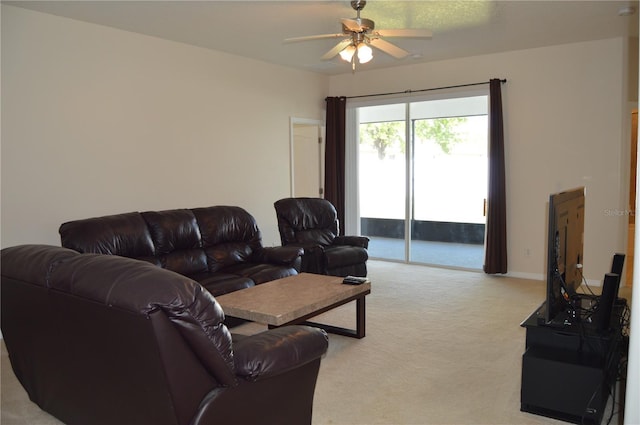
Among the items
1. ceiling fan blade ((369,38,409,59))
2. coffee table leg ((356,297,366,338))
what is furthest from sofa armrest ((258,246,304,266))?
ceiling fan blade ((369,38,409,59))

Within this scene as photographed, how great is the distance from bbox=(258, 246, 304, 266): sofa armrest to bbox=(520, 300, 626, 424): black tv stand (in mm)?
2421

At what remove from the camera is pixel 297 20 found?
474 cm

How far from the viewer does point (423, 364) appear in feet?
11.5

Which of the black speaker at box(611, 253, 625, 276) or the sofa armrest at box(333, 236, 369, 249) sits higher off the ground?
the black speaker at box(611, 253, 625, 276)

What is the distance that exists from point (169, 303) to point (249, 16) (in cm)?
359

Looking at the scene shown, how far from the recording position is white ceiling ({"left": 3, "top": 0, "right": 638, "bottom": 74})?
429 centimetres

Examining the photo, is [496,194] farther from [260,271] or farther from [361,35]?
[260,271]

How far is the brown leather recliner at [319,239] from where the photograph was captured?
5441 mm

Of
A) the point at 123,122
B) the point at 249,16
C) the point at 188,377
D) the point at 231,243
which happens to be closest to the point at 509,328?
the point at 231,243

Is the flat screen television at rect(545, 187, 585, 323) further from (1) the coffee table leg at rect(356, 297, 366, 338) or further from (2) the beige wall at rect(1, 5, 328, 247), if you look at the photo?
(2) the beige wall at rect(1, 5, 328, 247)

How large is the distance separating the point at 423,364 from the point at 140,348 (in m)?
2.26

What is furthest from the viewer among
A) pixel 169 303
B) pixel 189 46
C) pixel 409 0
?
pixel 189 46

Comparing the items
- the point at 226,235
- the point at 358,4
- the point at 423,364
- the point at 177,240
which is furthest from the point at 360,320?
the point at 358,4

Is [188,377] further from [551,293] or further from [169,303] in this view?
[551,293]
